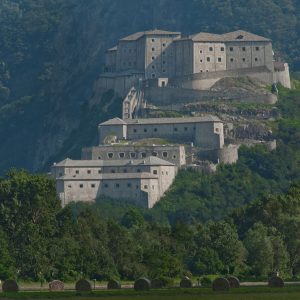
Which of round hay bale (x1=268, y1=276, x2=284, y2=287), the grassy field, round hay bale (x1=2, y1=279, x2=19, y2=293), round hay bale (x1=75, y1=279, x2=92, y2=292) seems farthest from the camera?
round hay bale (x1=268, y1=276, x2=284, y2=287)

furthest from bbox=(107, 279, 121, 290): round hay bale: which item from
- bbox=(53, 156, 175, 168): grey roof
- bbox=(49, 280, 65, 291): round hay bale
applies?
bbox=(53, 156, 175, 168): grey roof

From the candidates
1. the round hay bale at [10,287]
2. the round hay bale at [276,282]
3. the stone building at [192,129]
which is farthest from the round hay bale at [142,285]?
the stone building at [192,129]

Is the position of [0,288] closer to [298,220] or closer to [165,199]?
[298,220]

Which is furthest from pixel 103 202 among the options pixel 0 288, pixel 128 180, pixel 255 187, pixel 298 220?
pixel 0 288

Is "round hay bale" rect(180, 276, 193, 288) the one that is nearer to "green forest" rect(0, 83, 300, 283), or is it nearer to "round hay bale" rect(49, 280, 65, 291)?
"green forest" rect(0, 83, 300, 283)

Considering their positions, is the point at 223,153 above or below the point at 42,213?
above

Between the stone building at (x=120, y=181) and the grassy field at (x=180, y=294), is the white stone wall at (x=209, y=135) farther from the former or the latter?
the grassy field at (x=180, y=294)
